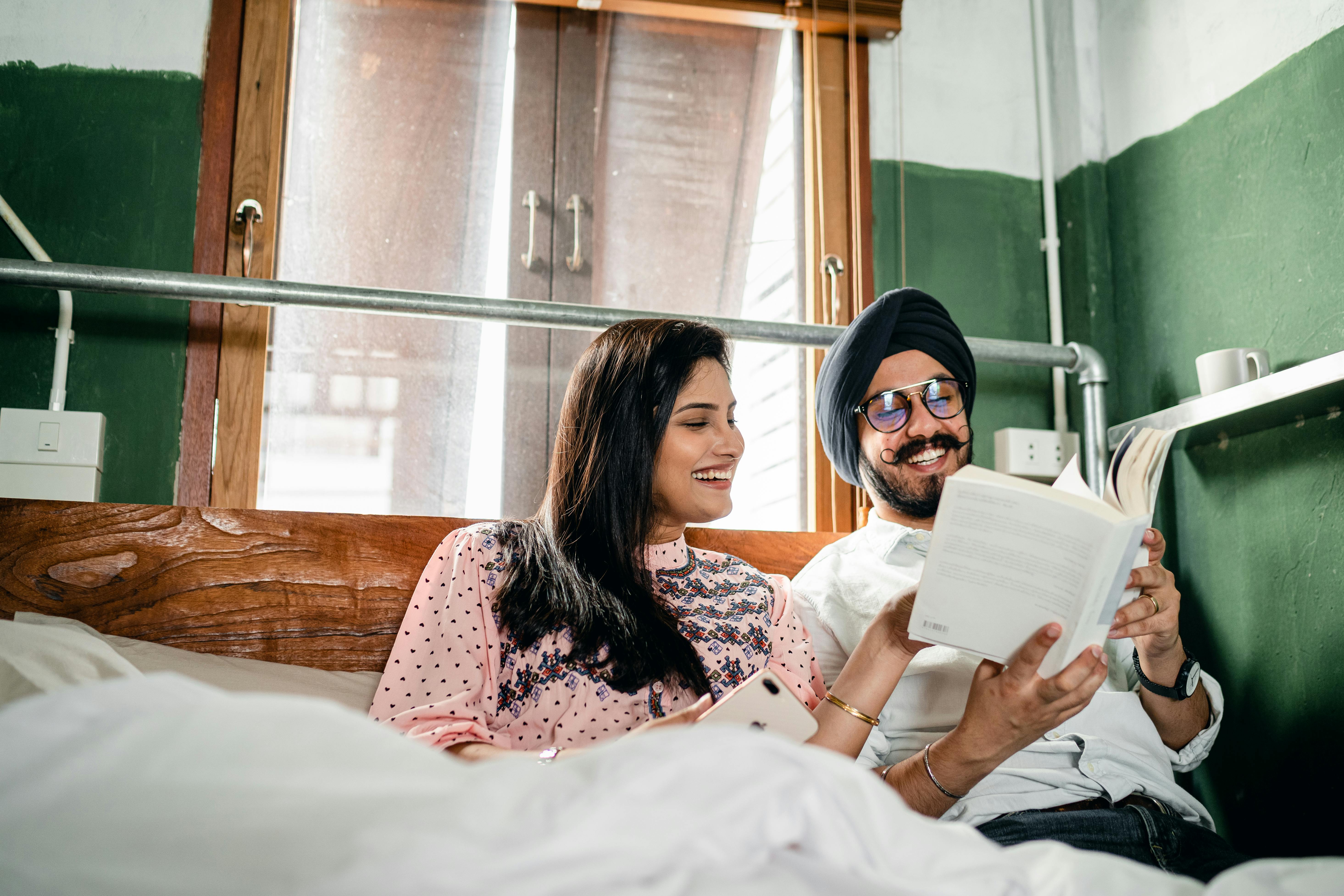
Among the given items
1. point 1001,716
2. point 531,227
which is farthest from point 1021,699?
point 531,227

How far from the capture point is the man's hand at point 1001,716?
0.99 m

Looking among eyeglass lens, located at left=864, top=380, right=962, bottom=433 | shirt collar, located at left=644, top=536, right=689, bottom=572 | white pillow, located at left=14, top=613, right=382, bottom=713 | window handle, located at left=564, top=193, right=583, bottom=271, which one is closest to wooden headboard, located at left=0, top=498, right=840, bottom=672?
white pillow, located at left=14, top=613, right=382, bottom=713

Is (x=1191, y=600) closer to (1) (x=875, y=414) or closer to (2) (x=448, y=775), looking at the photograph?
(1) (x=875, y=414)

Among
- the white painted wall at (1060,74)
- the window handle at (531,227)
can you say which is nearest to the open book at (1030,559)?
the white painted wall at (1060,74)

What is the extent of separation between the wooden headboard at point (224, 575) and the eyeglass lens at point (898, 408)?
708 mm

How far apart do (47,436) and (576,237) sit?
3.37 ft

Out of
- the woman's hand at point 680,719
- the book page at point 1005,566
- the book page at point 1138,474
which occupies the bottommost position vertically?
the woman's hand at point 680,719

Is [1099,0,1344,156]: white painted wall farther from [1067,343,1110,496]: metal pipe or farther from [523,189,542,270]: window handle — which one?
[523,189,542,270]: window handle

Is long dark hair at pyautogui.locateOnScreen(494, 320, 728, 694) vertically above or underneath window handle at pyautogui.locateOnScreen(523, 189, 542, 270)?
underneath

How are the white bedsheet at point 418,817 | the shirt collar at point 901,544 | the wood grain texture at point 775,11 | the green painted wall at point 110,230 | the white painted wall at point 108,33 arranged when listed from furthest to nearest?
the wood grain texture at point 775,11 → the white painted wall at point 108,33 → the green painted wall at point 110,230 → the shirt collar at point 901,544 → the white bedsheet at point 418,817

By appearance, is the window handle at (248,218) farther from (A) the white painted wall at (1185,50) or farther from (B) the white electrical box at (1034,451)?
(A) the white painted wall at (1185,50)

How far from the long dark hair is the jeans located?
1.31ft

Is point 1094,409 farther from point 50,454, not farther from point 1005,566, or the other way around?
point 50,454

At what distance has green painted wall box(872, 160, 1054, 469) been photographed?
80.0 inches
